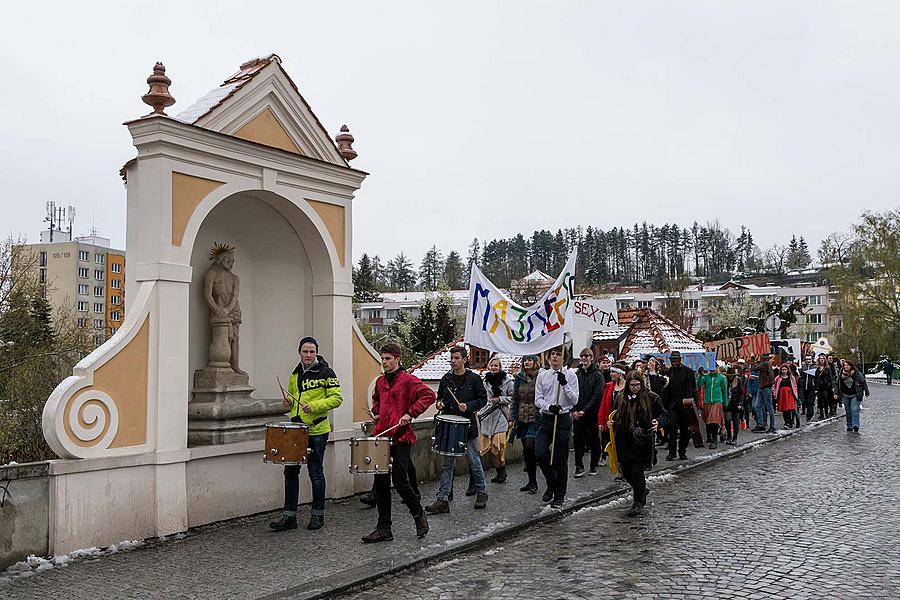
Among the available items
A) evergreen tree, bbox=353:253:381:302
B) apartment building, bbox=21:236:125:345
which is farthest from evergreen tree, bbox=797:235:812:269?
apartment building, bbox=21:236:125:345

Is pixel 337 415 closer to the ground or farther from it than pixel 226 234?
closer to the ground

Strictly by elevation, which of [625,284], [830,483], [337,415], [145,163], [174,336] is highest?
[625,284]

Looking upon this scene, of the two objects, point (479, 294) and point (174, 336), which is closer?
point (174, 336)

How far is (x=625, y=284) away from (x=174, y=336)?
120m

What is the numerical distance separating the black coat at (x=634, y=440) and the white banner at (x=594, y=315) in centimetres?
870

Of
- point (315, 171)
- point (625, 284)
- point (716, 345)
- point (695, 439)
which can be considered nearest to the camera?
point (315, 171)

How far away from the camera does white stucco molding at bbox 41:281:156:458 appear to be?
7809mm

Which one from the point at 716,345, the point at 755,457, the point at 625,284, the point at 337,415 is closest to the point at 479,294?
the point at 337,415

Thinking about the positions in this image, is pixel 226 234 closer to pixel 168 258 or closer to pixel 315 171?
pixel 315 171

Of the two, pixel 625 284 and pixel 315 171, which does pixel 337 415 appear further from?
pixel 625 284

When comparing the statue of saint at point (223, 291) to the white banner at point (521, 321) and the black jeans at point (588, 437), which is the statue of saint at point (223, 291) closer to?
the white banner at point (521, 321)

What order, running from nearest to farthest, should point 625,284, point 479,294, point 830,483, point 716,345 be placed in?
point 830,483, point 479,294, point 716,345, point 625,284

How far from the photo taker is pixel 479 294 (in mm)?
15000

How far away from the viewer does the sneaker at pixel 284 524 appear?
9.01 meters
